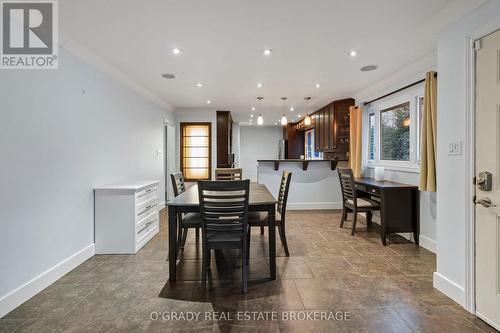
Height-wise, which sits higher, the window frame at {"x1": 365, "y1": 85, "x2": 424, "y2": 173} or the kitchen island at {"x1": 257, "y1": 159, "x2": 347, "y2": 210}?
the window frame at {"x1": 365, "y1": 85, "x2": 424, "y2": 173}

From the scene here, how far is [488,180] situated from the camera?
1818 mm

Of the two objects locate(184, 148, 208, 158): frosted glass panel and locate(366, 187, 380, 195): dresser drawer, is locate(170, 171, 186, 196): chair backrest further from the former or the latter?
locate(184, 148, 208, 158): frosted glass panel

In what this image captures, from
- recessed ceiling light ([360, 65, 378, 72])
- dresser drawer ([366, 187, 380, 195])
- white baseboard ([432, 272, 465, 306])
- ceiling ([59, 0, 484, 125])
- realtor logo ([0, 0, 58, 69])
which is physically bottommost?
white baseboard ([432, 272, 465, 306])

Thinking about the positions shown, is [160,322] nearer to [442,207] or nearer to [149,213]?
[149,213]

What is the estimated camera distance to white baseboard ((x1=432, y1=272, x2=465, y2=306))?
204 centimetres

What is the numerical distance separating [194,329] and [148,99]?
4341mm

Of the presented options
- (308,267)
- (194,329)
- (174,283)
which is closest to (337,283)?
(308,267)

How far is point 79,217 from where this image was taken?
9.34 ft

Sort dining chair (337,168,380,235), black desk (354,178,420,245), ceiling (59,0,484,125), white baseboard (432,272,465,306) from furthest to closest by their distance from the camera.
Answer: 1. dining chair (337,168,380,235)
2. black desk (354,178,420,245)
3. ceiling (59,0,484,125)
4. white baseboard (432,272,465,306)

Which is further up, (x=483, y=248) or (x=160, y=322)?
(x=483, y=248)

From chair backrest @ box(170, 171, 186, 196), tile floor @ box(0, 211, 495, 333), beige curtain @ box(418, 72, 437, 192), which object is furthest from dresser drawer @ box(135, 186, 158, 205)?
beige curtain @ box(418, 72, 437, 192)

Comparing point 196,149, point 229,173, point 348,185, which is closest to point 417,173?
point 348,185

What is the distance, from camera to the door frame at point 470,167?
1931 millimetres

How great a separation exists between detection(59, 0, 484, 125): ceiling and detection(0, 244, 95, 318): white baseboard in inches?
92.4
